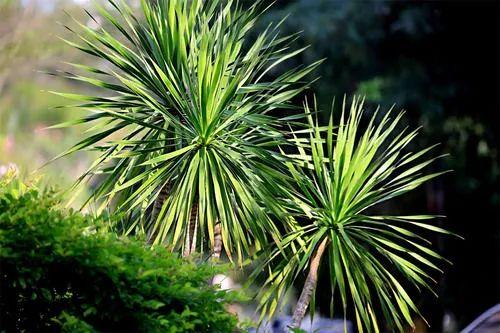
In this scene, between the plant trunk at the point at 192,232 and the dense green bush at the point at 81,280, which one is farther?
the plant trunk at the point at 192,232

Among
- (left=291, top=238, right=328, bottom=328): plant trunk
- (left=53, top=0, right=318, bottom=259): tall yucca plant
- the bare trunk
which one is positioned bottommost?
(left=291, top=238, right=328, bottom=328): plant trunk

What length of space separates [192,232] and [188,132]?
62 cm

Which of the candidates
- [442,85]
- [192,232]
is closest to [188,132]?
[192,232]

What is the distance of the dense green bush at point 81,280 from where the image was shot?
13.2ft

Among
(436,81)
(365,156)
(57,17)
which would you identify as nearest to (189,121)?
(365,156)

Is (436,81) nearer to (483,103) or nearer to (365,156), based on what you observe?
(483,103)

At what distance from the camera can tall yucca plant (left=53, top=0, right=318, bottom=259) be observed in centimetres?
518

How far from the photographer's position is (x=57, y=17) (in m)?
17.2

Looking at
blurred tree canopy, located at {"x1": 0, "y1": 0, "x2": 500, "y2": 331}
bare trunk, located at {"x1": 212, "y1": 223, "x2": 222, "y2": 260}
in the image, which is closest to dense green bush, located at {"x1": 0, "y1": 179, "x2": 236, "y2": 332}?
bare trunk, located at {"x1": 212, "y1": 223, "x2": 222, "y2": 260}

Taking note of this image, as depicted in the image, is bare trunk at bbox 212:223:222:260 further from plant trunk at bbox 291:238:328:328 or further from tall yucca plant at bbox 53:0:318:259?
plant trunk at bbox 291:238:328:328

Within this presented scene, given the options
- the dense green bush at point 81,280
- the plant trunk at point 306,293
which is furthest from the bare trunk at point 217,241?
the dense green bush at point 81,280

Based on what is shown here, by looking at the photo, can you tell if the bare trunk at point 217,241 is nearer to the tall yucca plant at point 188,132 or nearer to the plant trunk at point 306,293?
the tall yucca plant at point 188,132

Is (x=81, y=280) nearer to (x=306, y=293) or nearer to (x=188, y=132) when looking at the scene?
(x=188, y=132)

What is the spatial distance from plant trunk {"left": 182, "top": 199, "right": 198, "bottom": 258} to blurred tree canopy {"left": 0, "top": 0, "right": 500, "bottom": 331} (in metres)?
6.20
